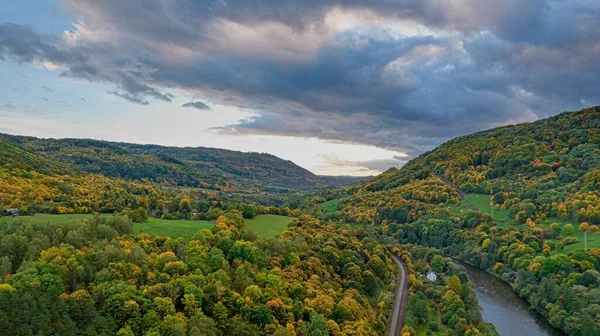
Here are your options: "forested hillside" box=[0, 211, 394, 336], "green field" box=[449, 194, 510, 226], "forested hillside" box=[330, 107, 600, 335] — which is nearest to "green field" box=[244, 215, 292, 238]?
"forested hillside" box=[0, 211, 394, 336]

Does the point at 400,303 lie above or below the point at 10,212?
below

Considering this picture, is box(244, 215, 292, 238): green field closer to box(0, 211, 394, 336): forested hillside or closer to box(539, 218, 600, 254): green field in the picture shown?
box(0, 211, 394, 336): forested hillside

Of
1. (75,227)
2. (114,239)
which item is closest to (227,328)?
(114,239)

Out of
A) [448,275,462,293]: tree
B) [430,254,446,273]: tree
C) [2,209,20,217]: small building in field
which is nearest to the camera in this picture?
[2,209,20,217]: small building in field

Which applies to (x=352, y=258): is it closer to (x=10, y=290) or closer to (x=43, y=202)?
(x=10, y=290)

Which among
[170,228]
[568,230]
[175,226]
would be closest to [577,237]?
[568,230]

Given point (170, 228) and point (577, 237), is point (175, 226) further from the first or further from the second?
point (577, 237)

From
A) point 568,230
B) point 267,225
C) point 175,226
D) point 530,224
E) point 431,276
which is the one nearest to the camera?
point 175,226
